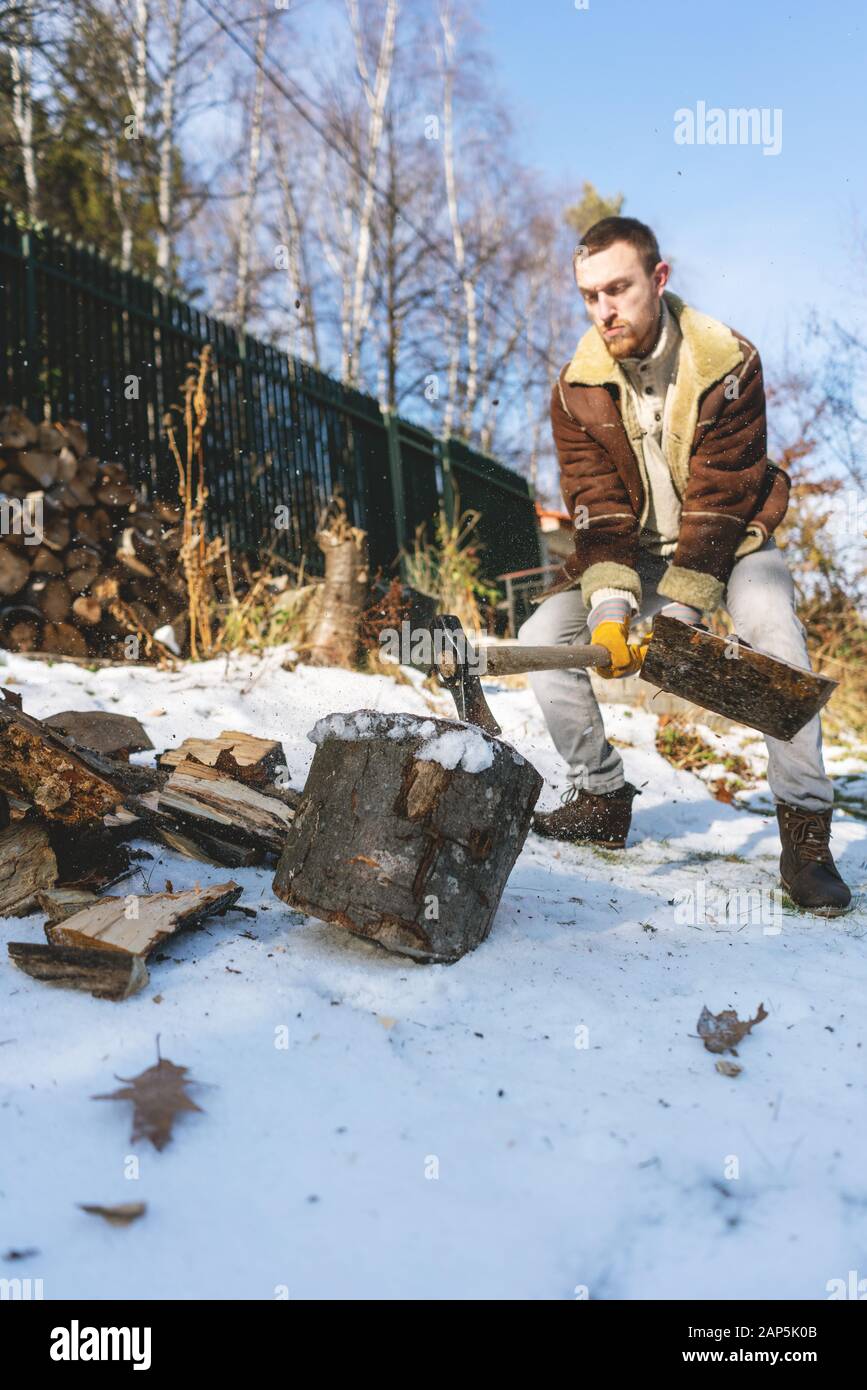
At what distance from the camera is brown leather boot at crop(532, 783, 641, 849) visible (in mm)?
3139

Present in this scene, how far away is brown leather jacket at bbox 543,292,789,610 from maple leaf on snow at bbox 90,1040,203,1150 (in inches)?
77.1

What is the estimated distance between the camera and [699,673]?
7.40 ft

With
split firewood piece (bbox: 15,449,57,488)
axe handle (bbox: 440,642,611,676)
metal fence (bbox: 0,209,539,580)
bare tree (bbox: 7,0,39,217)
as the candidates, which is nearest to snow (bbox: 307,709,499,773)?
axe handle (bbox: 440,642,611,676)

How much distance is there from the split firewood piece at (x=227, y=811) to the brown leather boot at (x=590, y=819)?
1039mm

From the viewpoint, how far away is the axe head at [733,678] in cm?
217

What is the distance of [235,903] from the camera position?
6.78 feet

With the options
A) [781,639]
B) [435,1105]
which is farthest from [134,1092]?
[781,639]

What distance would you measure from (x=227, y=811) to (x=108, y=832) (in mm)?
322

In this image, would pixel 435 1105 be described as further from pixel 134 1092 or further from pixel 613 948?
pixel 613 948

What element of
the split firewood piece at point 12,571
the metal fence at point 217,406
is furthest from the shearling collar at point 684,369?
the metal fence at point 217,406

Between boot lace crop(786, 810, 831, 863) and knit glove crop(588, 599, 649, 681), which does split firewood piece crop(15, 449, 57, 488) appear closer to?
knit glove crop(588, 599, 649, 681)

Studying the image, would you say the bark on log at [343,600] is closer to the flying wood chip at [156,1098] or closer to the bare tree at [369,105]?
the flying wood chip at [156,1098]

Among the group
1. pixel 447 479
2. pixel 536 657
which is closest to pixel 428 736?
pixel 536 657

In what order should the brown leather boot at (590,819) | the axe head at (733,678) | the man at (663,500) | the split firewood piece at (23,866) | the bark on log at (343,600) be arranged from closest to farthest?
the split firewood piece at (23,866)
the axe head at (733,678)
the man at (663,500)
the brown leather boot at (590,819)
the bark on log at (343,600)
